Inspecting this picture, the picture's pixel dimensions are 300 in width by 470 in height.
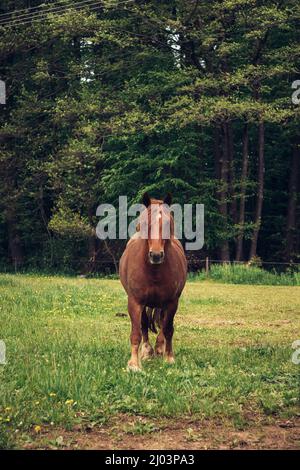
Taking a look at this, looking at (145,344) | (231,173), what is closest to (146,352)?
(145,344)

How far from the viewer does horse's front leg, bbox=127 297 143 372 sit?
10130 millimetres

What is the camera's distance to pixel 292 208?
36875 millimetres

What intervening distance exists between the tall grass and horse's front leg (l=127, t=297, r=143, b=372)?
18.0 meters

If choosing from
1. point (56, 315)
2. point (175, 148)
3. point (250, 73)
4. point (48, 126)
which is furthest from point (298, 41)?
point (56, 315)

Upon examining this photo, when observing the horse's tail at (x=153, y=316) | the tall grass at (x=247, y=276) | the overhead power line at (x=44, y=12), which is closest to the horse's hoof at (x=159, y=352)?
the horse's tail at (x=153, y=316)

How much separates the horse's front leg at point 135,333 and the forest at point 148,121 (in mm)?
21604

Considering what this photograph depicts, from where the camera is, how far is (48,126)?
135 feet

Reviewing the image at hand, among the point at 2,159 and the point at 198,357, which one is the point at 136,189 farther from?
the point at 198,357

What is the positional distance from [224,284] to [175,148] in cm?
937

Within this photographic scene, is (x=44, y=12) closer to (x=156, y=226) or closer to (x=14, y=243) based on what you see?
(x=14, y=243)

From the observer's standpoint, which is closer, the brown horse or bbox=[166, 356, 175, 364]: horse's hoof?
the brown horse

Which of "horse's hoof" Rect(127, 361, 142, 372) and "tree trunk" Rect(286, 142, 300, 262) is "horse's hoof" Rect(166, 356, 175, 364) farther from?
"tree trunk" Rect(286, 142, 300, 262)

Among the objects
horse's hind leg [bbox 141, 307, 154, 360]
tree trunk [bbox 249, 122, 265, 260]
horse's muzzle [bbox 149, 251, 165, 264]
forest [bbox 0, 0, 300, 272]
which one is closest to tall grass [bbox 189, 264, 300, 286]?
forest [bbox 0, 0, 300, 272]
